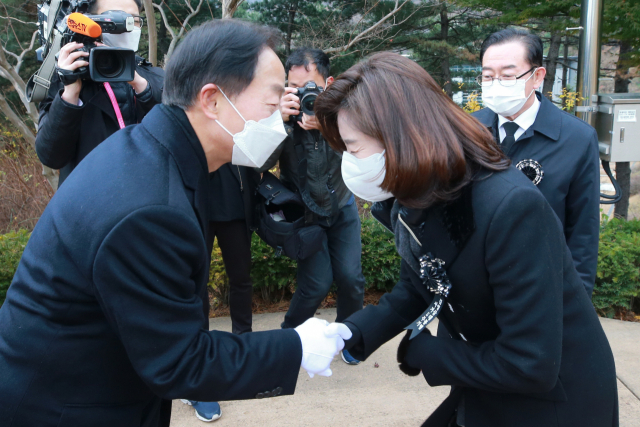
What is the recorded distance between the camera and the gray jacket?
3.22 metres

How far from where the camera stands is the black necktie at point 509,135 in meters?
2.71

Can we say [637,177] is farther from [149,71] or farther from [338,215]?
[149,71]

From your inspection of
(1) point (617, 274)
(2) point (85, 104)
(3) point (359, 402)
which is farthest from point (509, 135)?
(2) point (85, 104)

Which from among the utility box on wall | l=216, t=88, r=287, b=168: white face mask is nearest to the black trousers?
l=216, t=88, r=287, b=168: white face mask

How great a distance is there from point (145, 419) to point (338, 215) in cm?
202

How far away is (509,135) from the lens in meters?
2.77

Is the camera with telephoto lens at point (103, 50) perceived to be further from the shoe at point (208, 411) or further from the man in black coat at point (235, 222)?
the shoe at point (208, 411)

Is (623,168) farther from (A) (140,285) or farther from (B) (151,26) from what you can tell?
(A) (140,285)

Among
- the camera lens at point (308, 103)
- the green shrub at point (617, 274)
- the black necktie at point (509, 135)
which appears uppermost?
the camera lens at point (308, 103)

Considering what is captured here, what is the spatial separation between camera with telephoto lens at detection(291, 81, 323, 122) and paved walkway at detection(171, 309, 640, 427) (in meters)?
1.61

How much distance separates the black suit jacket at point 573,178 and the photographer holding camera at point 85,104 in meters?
1.92

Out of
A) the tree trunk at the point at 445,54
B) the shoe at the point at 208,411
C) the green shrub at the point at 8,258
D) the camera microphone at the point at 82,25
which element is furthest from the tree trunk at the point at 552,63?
the camera microphone at the point at 82,25

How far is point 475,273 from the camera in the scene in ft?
4.73

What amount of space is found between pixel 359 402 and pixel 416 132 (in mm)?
2104
